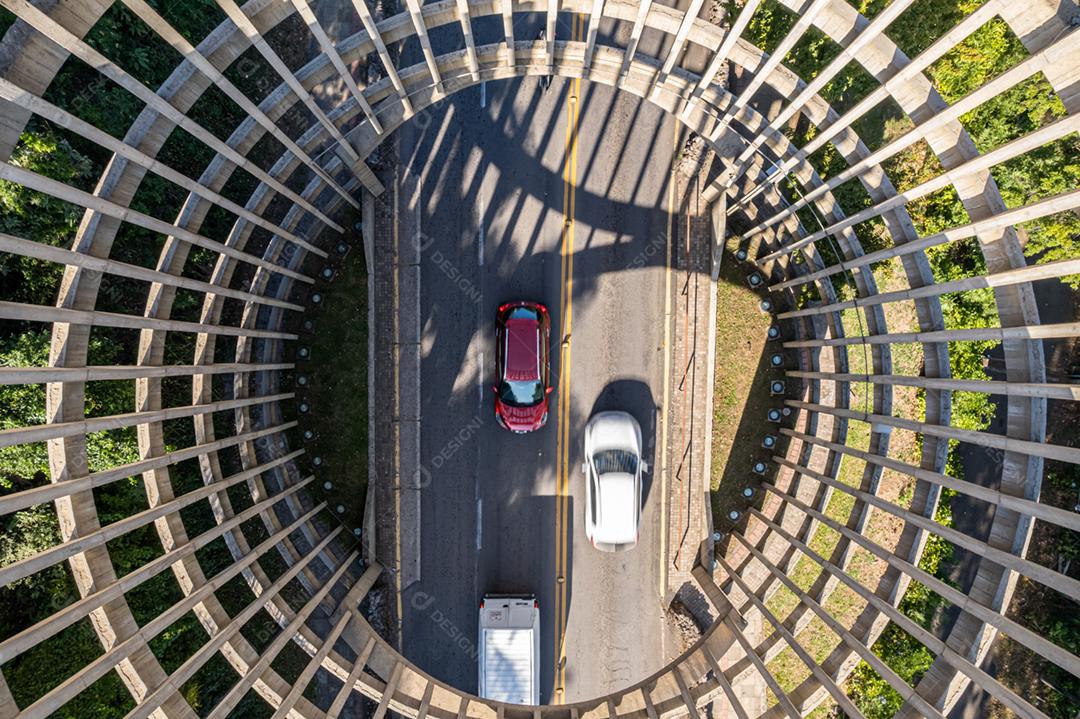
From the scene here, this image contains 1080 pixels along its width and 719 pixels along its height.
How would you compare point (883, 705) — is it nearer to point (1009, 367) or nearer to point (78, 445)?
point (1009, 367)

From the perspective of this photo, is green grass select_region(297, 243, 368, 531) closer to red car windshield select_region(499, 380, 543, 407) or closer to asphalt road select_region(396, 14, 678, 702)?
asphalt road select_region(396, 14, 678, 702)

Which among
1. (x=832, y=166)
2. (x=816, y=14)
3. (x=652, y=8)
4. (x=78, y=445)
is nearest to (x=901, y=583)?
(x=832, y=166)

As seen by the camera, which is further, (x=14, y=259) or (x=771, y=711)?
(x=771, y=711)

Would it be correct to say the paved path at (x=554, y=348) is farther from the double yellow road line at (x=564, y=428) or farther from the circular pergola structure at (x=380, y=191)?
the circular pergola structure at (x=380, y=191)

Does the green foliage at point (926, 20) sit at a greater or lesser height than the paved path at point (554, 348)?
greater

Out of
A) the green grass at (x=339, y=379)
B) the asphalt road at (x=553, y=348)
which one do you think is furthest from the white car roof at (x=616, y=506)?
the green grass at (x=339, y=379)

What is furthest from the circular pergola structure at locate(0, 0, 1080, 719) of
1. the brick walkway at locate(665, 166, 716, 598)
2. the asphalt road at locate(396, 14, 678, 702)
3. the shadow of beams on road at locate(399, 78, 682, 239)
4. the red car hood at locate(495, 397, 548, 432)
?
the red car hood at locate(495, 397, 548, 432)
